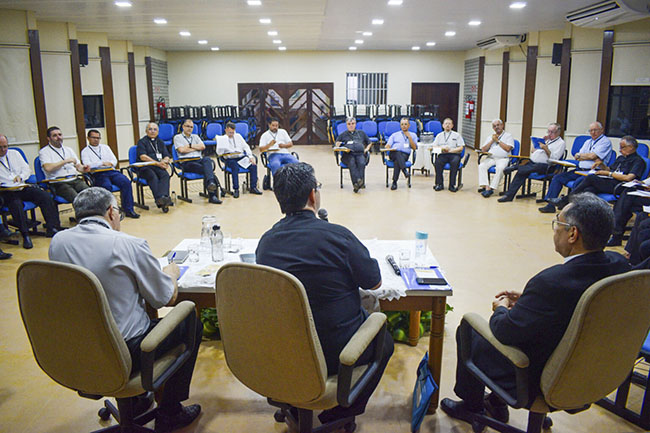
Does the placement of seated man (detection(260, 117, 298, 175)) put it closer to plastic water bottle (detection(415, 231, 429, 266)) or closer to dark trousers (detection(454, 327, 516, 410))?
plastic water bottle (detection(415, 231, 429, 266))

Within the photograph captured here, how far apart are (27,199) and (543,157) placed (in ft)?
23.4

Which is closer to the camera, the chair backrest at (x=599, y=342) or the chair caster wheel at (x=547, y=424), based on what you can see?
the chair backrest at (x=599, y=342)

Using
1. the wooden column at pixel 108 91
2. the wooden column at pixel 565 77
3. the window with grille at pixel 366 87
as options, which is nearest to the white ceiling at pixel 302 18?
the wooden column at pixel 565 77

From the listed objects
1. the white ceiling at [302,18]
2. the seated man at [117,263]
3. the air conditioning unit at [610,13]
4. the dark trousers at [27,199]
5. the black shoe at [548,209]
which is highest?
the white ceiling at [302,18]

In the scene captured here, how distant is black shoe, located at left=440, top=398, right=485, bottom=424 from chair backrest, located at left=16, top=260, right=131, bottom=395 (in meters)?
1.58

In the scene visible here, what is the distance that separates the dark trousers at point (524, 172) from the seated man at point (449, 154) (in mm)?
1079

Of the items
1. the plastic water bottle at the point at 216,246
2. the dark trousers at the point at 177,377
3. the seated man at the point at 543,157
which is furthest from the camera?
the seated man at the point at 543,157

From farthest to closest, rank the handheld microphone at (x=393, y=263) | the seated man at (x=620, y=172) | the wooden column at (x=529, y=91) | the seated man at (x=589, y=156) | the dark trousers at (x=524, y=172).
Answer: the wooden column at (x=529, y=91) < the dark trousers at (x=524, y=172) < the seated man at (x=589, y=156) < the seated man at (x=620, y=172) < the handheld microphone at (x=393, y=263)

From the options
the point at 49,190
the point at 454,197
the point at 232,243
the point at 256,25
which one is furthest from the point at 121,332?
the point at 256,25

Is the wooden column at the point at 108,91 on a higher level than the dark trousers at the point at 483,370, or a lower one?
higher

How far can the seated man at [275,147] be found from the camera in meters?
8.95

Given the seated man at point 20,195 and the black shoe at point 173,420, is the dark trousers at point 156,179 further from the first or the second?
the black shoe at point 173,420

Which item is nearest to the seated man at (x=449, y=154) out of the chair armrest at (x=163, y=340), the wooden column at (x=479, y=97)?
the wooden column at (x=479, y=97)

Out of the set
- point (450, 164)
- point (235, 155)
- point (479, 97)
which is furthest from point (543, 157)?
point (479, 97)
